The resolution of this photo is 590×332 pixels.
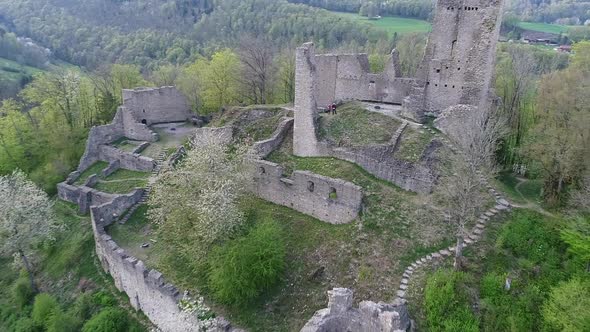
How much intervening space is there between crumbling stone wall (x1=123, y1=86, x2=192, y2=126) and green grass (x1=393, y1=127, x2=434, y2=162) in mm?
22062

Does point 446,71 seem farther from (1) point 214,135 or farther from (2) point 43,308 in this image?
(2) point 43,308

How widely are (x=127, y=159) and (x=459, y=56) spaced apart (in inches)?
980

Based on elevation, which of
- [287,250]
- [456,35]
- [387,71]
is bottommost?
[287,250]

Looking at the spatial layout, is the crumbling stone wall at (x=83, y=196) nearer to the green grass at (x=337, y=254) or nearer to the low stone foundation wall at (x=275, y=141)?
the green grass at (x=337, y=254)

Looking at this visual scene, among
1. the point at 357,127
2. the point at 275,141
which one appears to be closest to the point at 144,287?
the point at 275,141

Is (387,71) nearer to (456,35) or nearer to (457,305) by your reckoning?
(456,35)

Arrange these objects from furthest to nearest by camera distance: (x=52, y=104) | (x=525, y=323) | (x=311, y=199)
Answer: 1. (x=52, y=104)
2. (x=311, y=199)
3. (x=525, y=323)

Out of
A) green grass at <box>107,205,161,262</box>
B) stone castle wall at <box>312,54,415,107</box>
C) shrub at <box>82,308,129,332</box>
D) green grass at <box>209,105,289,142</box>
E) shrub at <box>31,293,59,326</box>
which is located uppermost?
stone castle wall at <box>312,54,415,107</box>

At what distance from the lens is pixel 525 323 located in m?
15.8

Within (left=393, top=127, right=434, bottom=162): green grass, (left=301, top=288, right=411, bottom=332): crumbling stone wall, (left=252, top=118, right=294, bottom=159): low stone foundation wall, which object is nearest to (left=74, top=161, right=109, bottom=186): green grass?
(left=252, top=118, right=294, bottom=159): low stone foundation wall

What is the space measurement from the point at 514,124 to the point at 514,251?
16527mm

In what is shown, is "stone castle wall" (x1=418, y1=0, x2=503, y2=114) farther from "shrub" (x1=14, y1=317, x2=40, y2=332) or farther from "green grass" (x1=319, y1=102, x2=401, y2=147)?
"shrub" (x1=14, y1=317, x2=40, y2=332)

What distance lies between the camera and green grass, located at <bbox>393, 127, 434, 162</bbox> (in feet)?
83.5

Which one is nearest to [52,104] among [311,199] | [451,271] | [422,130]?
[311,199]
